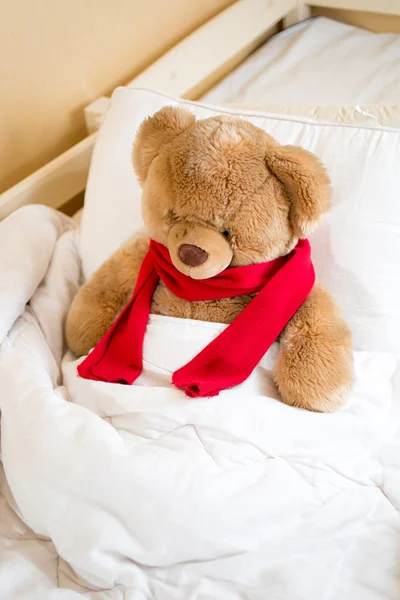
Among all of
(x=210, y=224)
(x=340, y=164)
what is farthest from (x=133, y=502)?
(x=340, y=164)

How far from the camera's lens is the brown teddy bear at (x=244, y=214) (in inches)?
31.1

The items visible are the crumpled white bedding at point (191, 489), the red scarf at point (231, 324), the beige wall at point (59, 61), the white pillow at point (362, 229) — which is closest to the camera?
the crumpled white bedding at point (191, 489)

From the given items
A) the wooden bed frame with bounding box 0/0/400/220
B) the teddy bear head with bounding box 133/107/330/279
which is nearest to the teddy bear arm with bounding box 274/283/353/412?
the teddy bear head with bounding box 133/107/330/279

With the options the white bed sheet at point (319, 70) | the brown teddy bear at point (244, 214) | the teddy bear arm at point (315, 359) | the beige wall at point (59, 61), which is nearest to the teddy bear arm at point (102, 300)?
the brown teddy bear at point (244, 214)

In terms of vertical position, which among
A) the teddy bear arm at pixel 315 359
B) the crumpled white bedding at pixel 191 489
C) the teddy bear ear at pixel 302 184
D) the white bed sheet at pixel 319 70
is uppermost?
the teddy bear ear at pixel 302 184

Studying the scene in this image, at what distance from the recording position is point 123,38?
1.47 metres

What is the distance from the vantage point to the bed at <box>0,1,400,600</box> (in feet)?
2.36

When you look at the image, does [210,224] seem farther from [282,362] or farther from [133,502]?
[133,502]

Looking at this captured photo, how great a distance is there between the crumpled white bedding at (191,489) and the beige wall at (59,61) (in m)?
0.64

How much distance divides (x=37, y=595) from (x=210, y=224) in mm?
537

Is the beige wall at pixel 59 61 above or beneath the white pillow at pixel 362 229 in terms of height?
above

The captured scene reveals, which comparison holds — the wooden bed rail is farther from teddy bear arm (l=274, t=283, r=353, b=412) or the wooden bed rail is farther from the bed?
teddy bear arm (l=274, t=283, r=353, b=412)

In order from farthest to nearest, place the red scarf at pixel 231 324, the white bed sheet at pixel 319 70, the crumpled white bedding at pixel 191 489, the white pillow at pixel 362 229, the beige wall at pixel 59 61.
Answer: the white bed sheet at pixel 319 70
the beige wall at pixel 59 61
the white pillow at pixel 362 229
the red scarf at pixel 231 324
the crumpled white bedding at pixel 191 489

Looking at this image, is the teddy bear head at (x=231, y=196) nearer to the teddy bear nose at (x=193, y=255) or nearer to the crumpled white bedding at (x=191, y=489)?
the teddy bear nose at (x=193, y=255)
